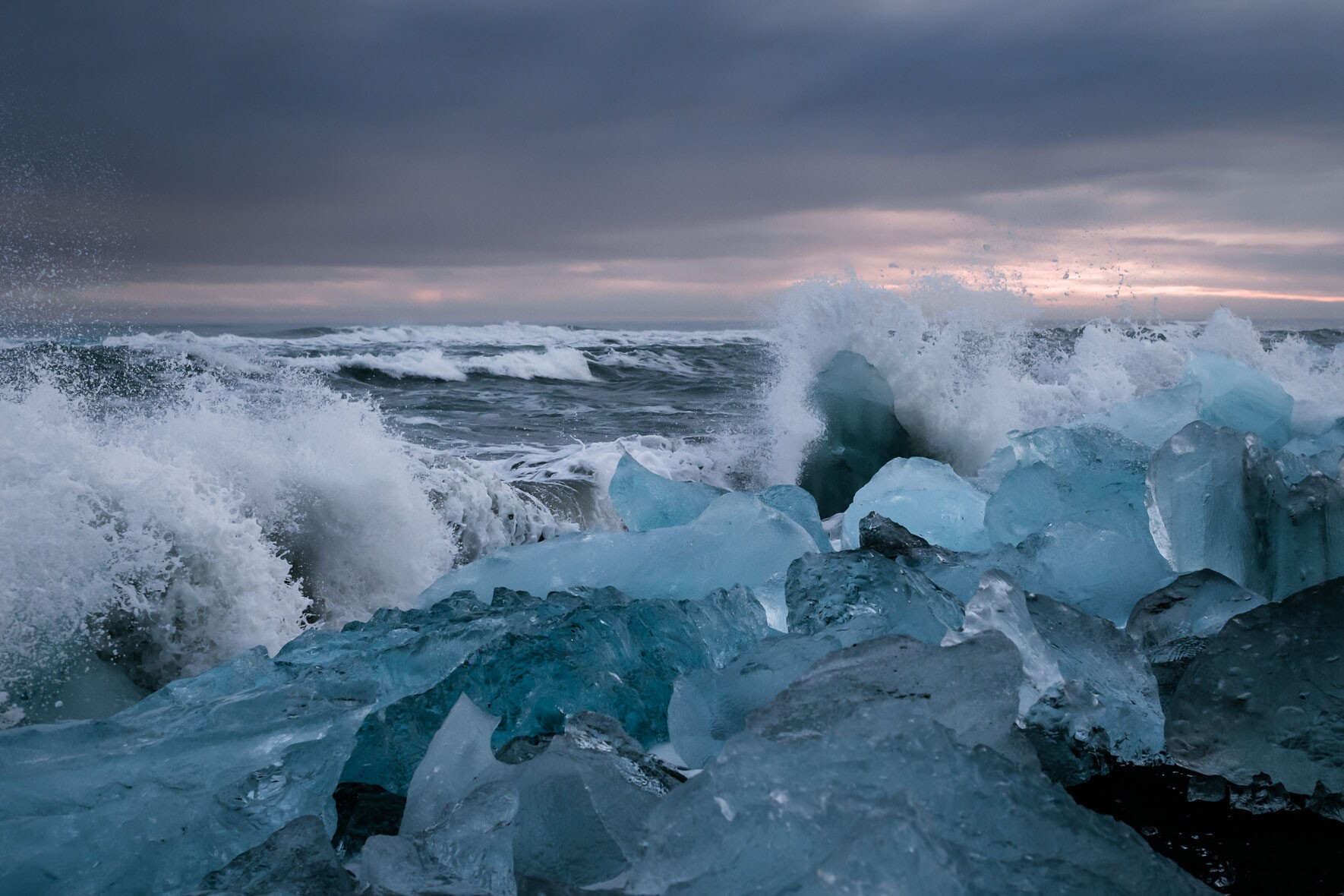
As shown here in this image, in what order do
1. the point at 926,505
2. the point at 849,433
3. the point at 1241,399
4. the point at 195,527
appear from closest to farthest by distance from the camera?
the point at 926,505, the point at 195,527, the point at 1241,399, the point at 849,433

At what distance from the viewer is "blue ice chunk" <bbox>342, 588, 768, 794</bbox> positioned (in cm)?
143

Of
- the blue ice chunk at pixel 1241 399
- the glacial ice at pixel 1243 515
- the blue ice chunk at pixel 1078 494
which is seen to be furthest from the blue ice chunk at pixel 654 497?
the blue ice chunk at pixel 1241 399

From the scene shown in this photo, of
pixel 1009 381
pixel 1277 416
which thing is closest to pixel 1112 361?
pixel 1009 381

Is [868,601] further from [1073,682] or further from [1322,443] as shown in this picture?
[1322,443]

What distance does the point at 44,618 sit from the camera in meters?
2.53

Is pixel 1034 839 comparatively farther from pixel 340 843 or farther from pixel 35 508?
pixel 35 508

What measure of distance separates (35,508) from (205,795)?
75.8 inches

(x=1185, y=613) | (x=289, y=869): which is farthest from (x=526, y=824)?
(x=1185, y=613)

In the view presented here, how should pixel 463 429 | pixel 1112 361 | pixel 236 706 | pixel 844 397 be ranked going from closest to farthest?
1. pixel 236 706
2. pixel 844 397
3. pixel 1112 361
4. pixel 463 429

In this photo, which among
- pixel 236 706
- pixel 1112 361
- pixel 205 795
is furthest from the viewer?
pixel 1112 361

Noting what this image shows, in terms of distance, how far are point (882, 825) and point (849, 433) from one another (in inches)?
234

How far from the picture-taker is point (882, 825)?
31.8 inches

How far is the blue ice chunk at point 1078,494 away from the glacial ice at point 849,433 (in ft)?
12.6

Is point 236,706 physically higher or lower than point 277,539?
higher
